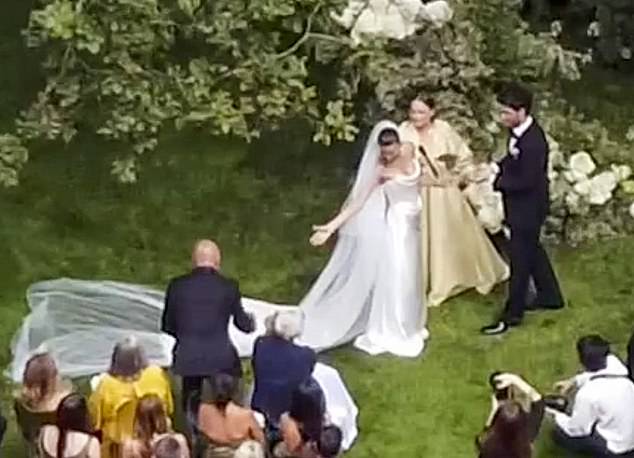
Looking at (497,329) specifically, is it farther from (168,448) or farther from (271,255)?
(168,448)

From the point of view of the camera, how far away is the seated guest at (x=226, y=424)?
37.9 feet

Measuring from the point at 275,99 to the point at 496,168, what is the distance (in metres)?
1.65

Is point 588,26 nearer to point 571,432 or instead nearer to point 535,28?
point 535,28

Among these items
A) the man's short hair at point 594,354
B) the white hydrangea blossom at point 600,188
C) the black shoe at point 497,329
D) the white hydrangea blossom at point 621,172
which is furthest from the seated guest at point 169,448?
the white hydrangea blossom at point 621,172

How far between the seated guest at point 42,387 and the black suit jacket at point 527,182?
3.37 metres

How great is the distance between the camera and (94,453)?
1166 centimetres

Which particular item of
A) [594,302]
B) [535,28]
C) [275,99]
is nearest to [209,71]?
[275,99]

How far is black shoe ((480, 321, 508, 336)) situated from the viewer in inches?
574

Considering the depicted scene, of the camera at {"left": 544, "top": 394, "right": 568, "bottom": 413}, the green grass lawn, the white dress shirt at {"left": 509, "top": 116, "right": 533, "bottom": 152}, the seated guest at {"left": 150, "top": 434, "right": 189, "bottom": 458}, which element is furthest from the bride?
the seated guest at {"left": 150, "top": 434, "right": 189, "bottom": 458}

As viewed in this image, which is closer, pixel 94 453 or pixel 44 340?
pixel 94 453

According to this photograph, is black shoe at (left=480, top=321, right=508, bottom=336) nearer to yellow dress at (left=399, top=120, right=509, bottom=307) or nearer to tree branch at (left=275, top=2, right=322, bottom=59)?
yellow dress at (left=399, top=120, right=509, bottom=307)

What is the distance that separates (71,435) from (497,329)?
12.7 feet

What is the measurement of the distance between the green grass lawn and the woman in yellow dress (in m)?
0.15

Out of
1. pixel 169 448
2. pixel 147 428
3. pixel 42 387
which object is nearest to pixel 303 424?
pixel 147 428
